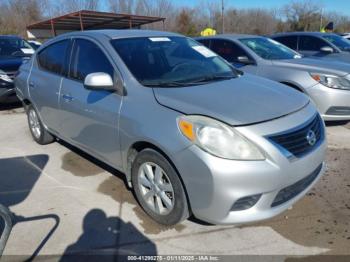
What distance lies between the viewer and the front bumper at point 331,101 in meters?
5.17

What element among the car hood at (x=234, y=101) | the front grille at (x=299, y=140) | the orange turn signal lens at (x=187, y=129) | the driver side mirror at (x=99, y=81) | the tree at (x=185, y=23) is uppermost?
the driver side mirror at (x=99, y=81)

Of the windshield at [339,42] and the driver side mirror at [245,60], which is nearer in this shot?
the driver side mirror at [245,60]

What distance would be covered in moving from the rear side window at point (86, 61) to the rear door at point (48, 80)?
266mm

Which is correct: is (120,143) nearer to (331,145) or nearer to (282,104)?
(282,104)

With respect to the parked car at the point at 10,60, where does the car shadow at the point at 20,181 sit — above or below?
below

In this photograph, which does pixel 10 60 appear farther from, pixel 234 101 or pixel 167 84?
pixel 234 101

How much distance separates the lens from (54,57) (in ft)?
14.4

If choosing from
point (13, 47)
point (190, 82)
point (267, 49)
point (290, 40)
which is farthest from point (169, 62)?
point (13, 47)

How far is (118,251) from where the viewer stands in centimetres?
273

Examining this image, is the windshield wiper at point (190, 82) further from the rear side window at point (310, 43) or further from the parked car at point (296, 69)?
the rear side window at point (310, 43)

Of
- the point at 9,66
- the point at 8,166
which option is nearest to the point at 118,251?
the point at 8,166

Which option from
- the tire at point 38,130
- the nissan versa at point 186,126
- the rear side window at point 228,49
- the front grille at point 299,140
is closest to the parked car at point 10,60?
the tire at point 38,130

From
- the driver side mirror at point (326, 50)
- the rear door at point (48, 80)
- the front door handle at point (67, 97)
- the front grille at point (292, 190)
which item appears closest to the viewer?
the front grille at point (292, 190)

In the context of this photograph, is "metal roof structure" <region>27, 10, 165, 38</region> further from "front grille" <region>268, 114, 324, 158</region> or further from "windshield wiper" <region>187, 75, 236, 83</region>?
"front grille" <region>268, 114, 324, 158</region>
